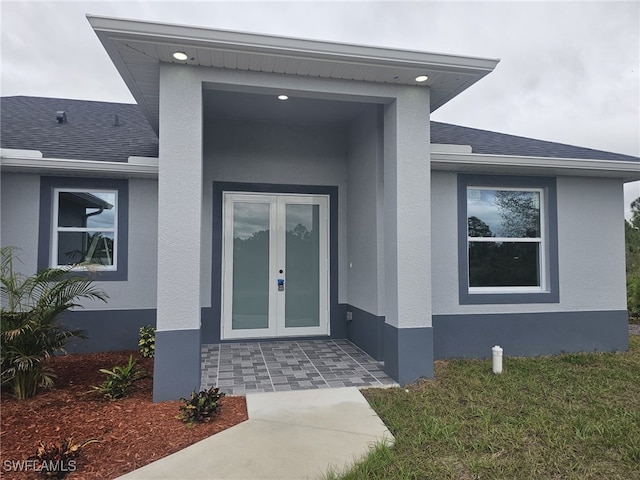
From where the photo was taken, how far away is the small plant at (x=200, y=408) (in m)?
3.60

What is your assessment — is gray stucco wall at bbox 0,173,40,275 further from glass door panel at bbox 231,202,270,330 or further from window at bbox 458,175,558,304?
window at bbox 458,175,558,304

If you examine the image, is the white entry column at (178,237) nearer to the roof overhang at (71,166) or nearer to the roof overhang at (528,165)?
the roof overhang at (71,166)

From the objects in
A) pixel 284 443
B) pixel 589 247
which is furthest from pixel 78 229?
pixel 589 247

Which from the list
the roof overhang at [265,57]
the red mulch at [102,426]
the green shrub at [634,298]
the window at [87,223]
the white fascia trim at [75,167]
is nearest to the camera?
the red mulch at [102,426]

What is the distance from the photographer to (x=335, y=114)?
6578 mm

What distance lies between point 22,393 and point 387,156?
16.3 feet

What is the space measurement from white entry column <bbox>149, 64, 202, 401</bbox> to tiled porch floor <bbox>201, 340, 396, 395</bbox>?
2.11 feet

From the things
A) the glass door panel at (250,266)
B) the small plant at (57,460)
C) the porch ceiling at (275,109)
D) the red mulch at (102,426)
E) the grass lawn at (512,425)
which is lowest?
the grass lawn at (512,425)

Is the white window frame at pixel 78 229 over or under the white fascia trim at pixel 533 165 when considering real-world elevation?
under

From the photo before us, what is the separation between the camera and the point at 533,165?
6.01 metres

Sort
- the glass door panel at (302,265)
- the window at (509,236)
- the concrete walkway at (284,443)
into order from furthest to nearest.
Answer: the glass door panel at (302,265), the window at (509,236), the concrete walkway at (284,443)

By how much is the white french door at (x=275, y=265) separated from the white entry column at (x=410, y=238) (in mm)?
2438

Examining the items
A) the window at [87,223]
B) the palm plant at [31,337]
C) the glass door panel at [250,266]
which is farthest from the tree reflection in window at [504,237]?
the palm plant at [31,337]

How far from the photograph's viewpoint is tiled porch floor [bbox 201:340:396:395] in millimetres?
4691
